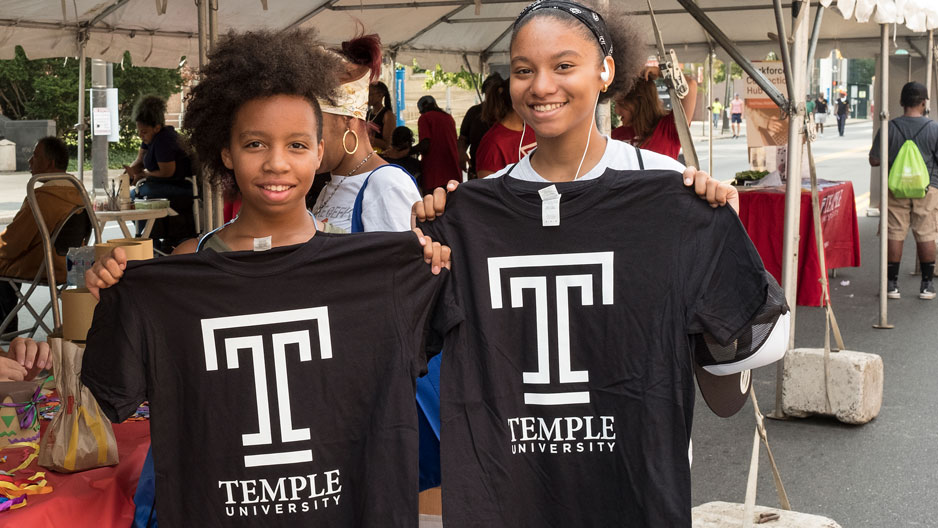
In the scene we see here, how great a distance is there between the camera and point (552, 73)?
90.4 inches

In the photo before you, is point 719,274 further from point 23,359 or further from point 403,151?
point 403,151

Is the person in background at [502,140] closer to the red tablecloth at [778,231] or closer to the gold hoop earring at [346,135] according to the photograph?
the red tablecloth at [778,231]

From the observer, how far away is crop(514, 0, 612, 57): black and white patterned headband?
235cm

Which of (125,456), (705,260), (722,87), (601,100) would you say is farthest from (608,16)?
(722,87)

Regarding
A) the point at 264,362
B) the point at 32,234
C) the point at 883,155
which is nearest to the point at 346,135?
the point at 264,362

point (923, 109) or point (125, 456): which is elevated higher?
point (923, 109)

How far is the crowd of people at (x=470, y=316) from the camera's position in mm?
2178

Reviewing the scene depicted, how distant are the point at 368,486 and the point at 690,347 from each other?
853 mm

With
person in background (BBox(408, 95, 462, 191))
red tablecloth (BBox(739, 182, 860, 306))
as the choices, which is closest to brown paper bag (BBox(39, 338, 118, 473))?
red tablecloth (BBox(739, 182, 860, 306))

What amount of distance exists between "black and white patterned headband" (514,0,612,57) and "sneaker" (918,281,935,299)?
27.1 feet

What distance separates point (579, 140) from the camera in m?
2.43

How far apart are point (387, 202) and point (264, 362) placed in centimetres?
76

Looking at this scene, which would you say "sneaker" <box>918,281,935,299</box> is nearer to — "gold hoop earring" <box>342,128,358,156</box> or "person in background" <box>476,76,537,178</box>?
"person in background" <box>476,76,537,178</box>

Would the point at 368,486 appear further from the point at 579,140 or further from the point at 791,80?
the point at 791,80
